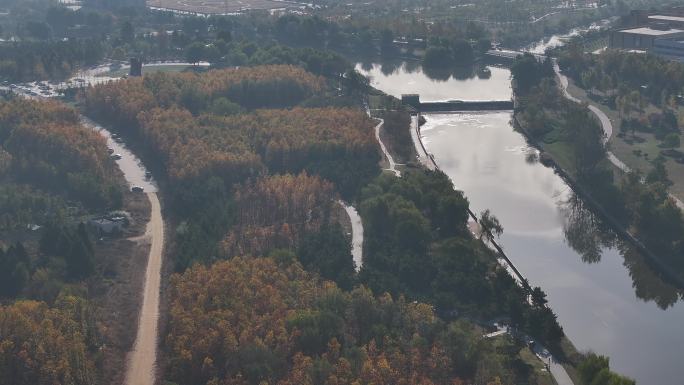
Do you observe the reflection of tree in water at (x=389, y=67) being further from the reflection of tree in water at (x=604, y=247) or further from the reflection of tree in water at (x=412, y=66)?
the reflection of tree in water at (x=604, y=247)

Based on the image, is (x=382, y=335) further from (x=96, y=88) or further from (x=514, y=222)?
(x=96, y=88)

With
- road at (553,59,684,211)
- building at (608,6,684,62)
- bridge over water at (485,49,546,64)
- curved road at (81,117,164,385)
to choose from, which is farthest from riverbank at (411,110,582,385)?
building at (608,6,684,62)

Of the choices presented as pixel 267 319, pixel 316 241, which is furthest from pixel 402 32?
pixel 267 319

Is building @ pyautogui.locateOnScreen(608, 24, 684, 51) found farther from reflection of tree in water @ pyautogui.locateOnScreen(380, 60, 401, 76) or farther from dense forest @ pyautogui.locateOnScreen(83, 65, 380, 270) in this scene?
dense forest @ pyautogui.locateOnScreen(83, 65, 380, 270)

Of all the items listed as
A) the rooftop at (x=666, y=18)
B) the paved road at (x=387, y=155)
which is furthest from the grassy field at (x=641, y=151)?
the rooftop at (x=666, y=18)

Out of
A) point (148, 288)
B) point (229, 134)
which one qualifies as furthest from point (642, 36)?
point (148, 288)

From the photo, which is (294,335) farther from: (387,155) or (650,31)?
(650,31)
